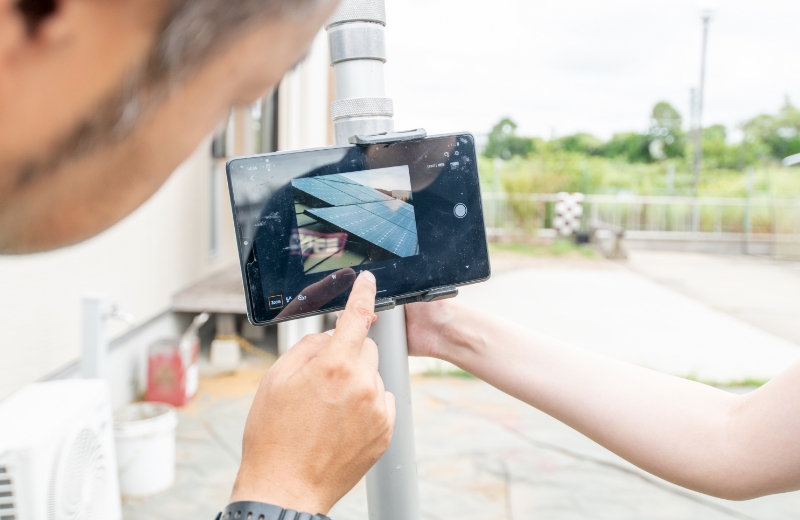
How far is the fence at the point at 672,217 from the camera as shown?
11.0 meters

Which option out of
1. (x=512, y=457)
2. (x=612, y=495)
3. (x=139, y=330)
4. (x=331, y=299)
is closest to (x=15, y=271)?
(x=139, y=330)

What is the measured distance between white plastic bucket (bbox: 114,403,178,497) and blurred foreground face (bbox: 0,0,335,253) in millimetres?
2139

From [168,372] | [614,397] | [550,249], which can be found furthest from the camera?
[550,249]

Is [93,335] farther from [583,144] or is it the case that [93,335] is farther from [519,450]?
[583,144]

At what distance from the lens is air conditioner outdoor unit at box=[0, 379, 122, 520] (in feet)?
4.72

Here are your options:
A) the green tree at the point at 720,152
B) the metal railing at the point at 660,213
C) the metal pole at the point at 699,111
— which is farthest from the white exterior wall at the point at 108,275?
the green tree at the point at 720,152

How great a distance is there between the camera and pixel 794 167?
1330cm

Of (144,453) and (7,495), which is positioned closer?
(7,495)

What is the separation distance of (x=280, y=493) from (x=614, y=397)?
59 cm

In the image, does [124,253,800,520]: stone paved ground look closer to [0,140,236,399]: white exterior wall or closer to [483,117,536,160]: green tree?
[0,140,236,399]: white exterior wall

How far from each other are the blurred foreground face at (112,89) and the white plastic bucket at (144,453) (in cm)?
214

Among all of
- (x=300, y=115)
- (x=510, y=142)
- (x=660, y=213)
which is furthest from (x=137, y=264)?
(x=510, y=142)

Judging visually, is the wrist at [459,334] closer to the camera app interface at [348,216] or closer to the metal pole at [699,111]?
the camera app interface at [348,216]

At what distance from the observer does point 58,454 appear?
5.11 feet
